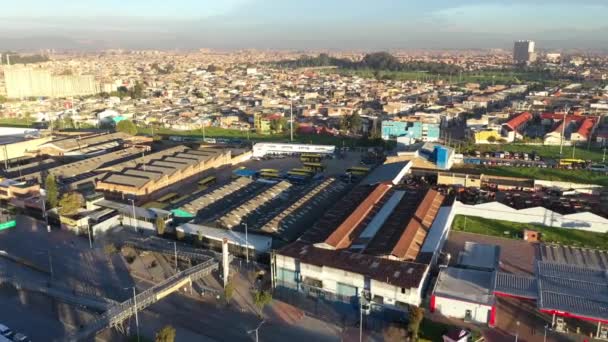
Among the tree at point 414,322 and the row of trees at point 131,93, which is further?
the row of trees at point 131,93

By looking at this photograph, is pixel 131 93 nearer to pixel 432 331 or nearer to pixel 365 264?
pixel 365 264

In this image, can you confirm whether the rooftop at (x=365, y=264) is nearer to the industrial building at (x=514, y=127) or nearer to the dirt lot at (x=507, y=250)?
the dirt lot at (x=507, y=250)

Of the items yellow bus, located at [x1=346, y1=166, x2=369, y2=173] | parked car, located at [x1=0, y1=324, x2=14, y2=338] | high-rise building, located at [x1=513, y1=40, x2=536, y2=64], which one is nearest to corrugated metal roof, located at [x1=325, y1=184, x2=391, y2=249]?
yellow bus, located at [x1=346, y1=166, x2=369, y2=173]

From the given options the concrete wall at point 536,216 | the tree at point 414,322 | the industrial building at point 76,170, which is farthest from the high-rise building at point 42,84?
the tree at point 414,322

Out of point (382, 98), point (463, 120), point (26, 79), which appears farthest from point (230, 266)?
point (26, 79)

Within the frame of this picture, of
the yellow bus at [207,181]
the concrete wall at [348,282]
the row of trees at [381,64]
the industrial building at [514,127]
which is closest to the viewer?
the concrete wall at [348,282]

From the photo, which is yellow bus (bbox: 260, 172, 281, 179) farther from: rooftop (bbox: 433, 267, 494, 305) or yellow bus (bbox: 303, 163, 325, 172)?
rooftop (bbox: 433, 267, 494, 305)

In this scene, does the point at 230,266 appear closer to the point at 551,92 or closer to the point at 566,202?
the point at 566,202
